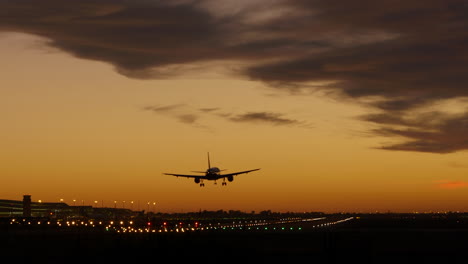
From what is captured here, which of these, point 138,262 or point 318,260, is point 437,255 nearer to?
point 318,260

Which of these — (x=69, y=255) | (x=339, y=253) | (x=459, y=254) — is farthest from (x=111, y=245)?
(x=459, y=254)

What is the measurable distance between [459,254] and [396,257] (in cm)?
712

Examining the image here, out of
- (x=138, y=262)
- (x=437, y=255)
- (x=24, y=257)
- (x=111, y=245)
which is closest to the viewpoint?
(x=138, y=262)

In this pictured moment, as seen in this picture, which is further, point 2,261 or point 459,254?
point 459,254

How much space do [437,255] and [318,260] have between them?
550 inches

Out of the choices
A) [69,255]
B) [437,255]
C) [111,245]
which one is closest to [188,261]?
[69,255]

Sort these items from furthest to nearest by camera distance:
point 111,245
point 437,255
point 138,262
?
1. point 111,245
2. point 437,255
3. point 138,262

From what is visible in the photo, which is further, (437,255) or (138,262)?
(437,255)

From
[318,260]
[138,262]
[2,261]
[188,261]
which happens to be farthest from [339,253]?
[2,261]

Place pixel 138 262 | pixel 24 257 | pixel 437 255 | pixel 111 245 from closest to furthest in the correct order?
pixel 138 262 < pixel 24 257 < pixel 437 255 < pixel 111 245

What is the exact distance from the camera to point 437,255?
6756cm

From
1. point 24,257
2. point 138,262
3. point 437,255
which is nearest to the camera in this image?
point 138,262

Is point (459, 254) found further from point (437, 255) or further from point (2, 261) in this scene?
point (2, 261)

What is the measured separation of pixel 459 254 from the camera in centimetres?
6819
